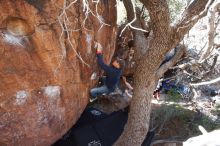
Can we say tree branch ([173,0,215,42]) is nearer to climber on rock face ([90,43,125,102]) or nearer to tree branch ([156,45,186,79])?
tree branch ([156,45,186,79])

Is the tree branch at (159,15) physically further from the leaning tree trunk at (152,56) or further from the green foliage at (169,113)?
the green foliage at (169,113)

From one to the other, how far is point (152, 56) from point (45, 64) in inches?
66.2

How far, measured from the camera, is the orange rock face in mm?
A: 5625

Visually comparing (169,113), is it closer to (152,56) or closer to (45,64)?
(152,56)

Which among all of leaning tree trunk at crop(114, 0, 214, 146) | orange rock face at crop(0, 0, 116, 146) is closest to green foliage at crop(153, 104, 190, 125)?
leaning tree trunk at crop(114, 0, 214, 146)

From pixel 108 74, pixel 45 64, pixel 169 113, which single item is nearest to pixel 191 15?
pixel 108 74

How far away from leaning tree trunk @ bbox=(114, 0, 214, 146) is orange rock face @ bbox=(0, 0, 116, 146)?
0.85 metres

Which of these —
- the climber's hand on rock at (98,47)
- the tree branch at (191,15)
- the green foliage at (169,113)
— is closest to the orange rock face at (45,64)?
the climber's hand on rock at (98,47)

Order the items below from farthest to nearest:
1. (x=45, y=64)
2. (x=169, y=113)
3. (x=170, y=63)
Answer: (x=169, y=113)
(x=170, y=63)
(x=45, y=64)

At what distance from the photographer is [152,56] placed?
615cm

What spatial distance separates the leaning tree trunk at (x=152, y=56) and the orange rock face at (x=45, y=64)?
0.85 meters

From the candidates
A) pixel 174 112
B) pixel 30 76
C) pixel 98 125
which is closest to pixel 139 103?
pixel 98 125

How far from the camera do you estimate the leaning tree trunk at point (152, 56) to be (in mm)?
5746

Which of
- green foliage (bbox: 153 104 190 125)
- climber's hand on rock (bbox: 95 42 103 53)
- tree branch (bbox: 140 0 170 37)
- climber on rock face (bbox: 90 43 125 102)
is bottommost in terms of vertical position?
green foliage (bbox: 153 104 190 125)
